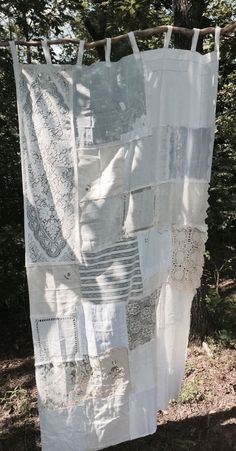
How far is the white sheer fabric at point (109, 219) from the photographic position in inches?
71.0

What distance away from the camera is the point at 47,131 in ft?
5.89

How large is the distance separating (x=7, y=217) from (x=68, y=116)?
7.57ft

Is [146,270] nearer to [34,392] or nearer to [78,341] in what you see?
[78,341]

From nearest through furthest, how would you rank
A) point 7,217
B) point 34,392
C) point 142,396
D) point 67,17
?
1. point 142,396
2. point 34,392
3. point 7,217
4. point 67,17

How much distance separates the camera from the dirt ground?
2564 millimetres

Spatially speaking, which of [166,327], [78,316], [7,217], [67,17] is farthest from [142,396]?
[67,17]

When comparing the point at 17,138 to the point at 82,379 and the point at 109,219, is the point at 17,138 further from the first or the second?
the point at 82,379

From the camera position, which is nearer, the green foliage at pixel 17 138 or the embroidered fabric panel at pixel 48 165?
the embroidered fabric panel at pixel 48 165

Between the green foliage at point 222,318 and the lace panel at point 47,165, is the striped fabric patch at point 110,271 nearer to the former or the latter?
the lace panel at point 47,165

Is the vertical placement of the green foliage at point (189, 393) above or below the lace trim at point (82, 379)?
below

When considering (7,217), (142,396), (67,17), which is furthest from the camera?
(67,17)

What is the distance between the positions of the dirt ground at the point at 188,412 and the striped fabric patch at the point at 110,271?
1.11 meters

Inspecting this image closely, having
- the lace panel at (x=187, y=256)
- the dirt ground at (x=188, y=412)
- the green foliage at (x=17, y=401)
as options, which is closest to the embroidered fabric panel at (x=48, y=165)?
the lace panel at (x=187, y=256)

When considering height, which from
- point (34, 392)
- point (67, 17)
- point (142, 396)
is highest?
point (67, 17)
